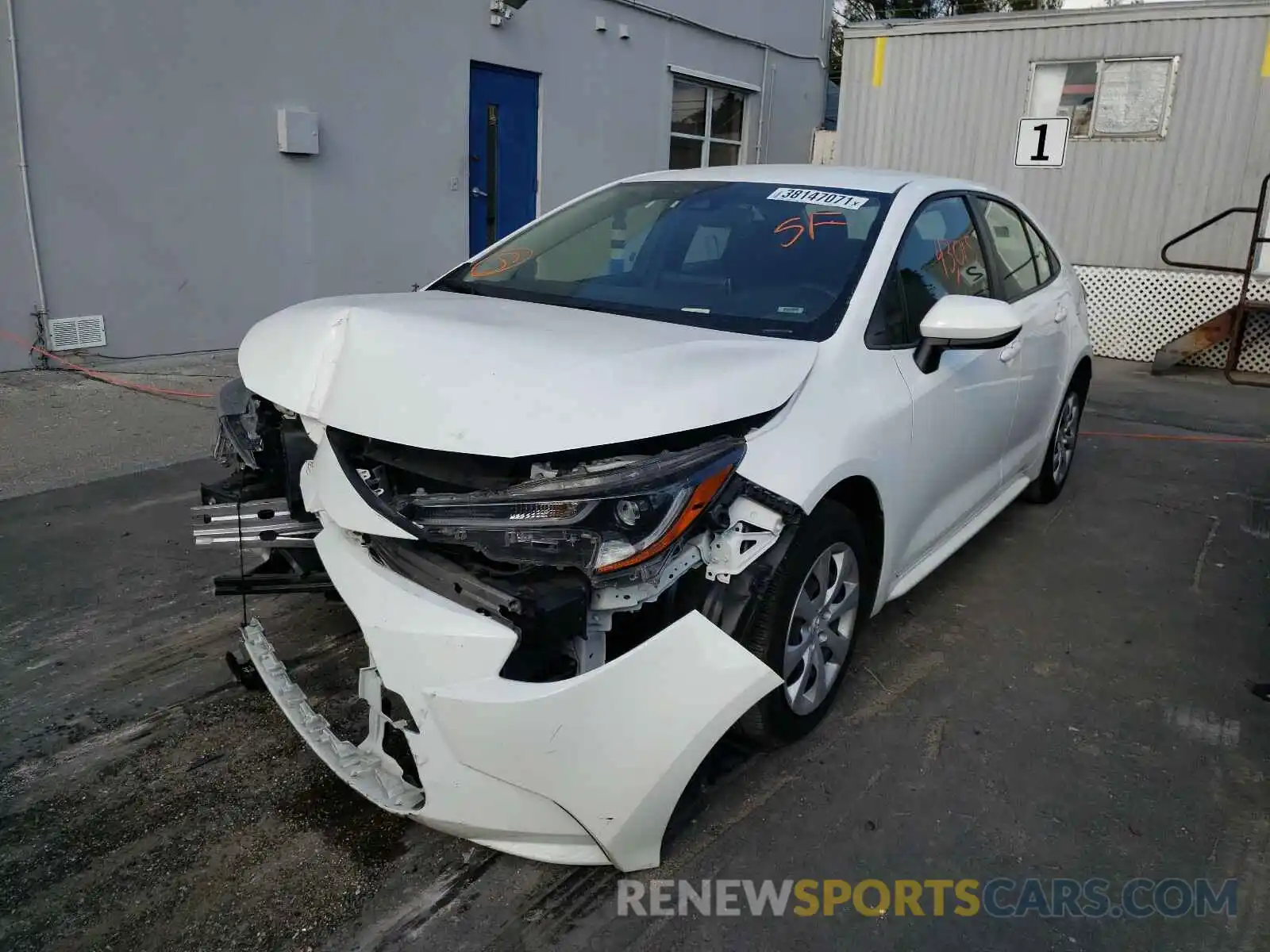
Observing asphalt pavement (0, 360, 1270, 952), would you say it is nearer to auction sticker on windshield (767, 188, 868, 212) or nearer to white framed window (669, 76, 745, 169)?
auction sticker on windshield (767, 188, 868, 212)

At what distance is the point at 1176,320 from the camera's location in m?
11.1

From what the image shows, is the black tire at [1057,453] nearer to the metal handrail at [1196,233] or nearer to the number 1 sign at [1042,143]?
the metal handrail at [1196,233]

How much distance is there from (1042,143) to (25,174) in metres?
9.92

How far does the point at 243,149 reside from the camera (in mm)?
8078

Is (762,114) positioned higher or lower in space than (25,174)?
higher

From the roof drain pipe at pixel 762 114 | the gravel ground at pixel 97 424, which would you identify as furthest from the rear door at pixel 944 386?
the roof drain pipe at pixel 762 114

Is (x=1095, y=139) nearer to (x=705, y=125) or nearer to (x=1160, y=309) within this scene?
(x=1160, y=309)

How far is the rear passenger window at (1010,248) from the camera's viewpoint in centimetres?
448

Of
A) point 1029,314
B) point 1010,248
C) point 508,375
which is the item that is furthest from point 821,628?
point 1010,248

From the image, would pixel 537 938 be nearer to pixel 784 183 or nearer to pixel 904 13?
pixel 784 183

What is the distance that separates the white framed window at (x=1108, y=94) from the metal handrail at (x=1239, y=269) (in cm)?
121

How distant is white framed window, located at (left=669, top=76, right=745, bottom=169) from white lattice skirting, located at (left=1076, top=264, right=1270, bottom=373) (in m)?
5.17

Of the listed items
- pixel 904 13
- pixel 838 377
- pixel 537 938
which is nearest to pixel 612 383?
pixel 838 377

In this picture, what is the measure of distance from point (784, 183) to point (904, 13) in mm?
32267
